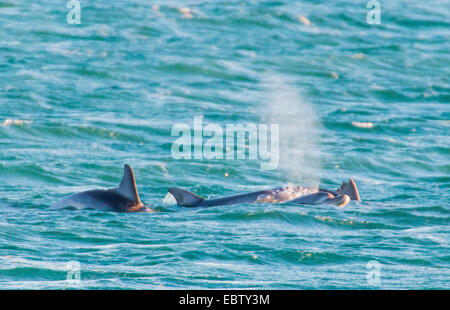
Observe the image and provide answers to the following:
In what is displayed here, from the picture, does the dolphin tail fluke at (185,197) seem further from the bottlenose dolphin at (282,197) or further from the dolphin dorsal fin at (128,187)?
the dolphin dorsal fin at (128,187)

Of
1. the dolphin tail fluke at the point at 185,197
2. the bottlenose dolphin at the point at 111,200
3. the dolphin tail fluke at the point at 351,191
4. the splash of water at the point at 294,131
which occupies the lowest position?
the bottlenose dolphin at the point at 111,200

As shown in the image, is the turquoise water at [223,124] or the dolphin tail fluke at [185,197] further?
the dolphin tail fluke at [185,197]

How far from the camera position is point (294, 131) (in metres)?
26.0

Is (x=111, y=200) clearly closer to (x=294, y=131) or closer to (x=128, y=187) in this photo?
(x=128, y=187)

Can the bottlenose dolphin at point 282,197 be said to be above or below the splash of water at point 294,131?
below

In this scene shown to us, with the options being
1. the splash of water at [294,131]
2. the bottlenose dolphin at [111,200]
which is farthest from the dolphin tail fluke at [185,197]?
the splash of water at [294,131]

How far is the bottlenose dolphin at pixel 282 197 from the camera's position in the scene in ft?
54.9

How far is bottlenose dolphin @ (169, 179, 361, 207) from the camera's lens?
16719 mm

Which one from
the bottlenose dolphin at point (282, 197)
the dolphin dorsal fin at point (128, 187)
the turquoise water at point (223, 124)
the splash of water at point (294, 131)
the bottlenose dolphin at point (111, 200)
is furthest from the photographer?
the splash of water at point (294, 131)

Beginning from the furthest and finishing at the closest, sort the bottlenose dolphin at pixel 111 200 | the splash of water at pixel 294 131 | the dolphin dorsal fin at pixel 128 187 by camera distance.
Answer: the splash of water at pixel 294 131
the bottlenose dolphin at pixel 111 200
the dolphin dorsal fin at pixel 128 187

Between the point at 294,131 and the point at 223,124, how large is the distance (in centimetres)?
203

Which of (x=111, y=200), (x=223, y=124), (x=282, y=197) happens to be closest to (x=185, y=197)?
(x=111, y=200)

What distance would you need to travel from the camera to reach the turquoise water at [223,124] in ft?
43.5

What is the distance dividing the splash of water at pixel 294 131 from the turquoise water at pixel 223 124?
9 centimetres
